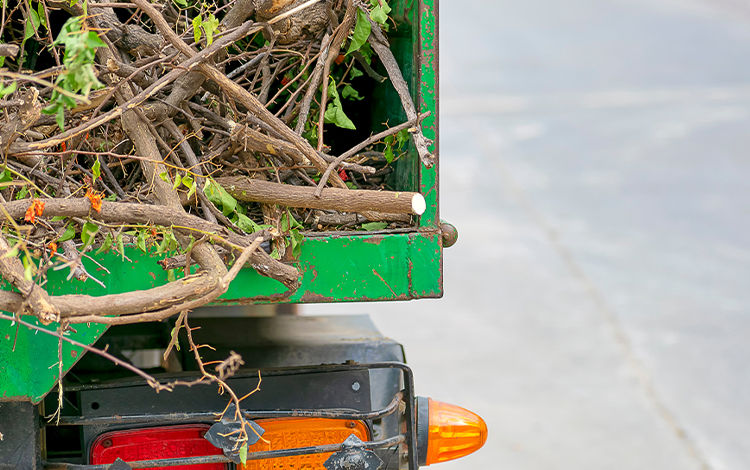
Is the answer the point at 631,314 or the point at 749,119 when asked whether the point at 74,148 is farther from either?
the point at 749,119

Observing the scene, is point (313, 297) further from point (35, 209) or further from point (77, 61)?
point (77, 61)

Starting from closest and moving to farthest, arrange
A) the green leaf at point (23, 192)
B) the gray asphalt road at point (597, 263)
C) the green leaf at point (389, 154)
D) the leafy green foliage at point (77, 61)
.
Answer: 1. the leafy green foliage at point (77, 61)
2. the green leaf at point (23, 192)
3. the green leaf at point (389, 154)
4. the gray asphalt road at point (597, 263)

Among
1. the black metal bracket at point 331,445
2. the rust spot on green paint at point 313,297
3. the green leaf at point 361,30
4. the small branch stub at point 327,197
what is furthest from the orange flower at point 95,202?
the green leaf at point 361,30

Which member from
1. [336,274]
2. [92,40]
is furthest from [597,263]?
[92,40]

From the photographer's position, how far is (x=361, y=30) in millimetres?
1631

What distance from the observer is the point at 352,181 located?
1858mm

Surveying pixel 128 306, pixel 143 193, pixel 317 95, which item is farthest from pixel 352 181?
pixel 128 306

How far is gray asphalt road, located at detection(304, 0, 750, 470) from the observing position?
397 centimetres

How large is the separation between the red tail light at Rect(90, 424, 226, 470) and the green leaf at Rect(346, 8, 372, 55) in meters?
0.98

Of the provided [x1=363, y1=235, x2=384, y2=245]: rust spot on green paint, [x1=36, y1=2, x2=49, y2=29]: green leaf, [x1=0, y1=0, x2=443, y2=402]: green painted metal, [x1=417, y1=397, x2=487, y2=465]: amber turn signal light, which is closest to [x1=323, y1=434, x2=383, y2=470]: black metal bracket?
[x1=417, y1=397, x2=487, y2=465]: amber turn signal light

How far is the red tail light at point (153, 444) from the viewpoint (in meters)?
1.64

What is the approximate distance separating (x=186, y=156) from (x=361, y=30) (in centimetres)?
A: 50

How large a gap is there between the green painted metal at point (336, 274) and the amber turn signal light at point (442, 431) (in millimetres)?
435

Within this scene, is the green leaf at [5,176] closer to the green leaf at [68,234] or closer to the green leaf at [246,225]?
the green leaf at [68,234]
